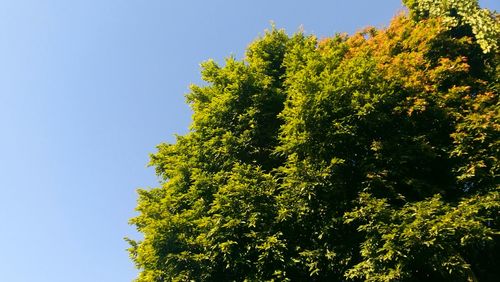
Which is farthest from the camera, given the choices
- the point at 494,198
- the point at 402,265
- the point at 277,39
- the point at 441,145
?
the point at 277,39

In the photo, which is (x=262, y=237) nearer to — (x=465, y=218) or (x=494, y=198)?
(x=465, y=218)

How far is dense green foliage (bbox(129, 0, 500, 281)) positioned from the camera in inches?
560

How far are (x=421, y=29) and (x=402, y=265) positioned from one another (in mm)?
12380

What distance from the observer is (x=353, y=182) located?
16.4 meters

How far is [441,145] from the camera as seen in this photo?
16.7 meters

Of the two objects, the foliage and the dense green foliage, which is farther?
the foliage

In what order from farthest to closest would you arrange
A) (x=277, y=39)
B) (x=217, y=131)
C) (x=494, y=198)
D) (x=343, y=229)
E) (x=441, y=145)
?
(x=277, y=39), (x=217, y=131), (x=441, y=145), (x=343, y=229), (x=494, y=198)

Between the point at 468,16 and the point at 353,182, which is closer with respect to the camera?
the point at 353,182

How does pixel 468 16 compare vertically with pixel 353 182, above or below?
above

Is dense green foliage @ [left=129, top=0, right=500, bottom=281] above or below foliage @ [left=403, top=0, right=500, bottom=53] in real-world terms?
below

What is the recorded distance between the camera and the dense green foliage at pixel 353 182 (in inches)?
560

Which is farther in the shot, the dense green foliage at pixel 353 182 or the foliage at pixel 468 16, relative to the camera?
the foliage at pixel 468 16

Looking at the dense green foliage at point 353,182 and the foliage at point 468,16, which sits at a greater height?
the foliage at point 468,16

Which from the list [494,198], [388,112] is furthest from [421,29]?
[494,198]
